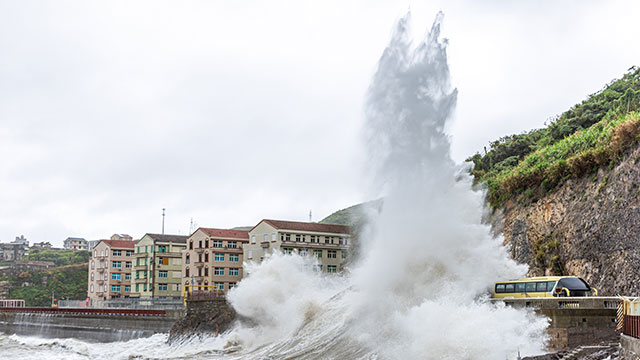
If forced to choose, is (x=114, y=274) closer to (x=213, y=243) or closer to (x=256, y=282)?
(x=213, y=243)

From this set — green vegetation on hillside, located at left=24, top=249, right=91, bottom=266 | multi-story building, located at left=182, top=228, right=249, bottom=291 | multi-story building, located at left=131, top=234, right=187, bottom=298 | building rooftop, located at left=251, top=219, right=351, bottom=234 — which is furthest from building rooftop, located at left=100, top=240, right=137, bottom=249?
green vegetation on hillside, located at left=24, top=249, right=91, bottom=266

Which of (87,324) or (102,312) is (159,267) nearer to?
(102,312)

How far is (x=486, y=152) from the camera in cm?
6372

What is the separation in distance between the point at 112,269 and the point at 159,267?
13301mm

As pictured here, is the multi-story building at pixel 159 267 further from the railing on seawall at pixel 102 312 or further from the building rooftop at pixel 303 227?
the building rooftop at pixel 303 227

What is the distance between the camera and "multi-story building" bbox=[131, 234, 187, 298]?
8288 centimetres

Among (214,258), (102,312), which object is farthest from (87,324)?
(214,258)

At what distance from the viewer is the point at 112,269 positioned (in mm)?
92312

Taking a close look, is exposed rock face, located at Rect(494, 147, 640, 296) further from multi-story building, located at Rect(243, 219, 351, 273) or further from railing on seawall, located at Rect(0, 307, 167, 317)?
railing on seawall, located at Rect(0, 307, 167, 317)

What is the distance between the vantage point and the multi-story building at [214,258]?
72812 millimetres

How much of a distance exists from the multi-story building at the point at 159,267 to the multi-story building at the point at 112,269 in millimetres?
7821

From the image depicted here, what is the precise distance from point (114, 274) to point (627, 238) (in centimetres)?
7836

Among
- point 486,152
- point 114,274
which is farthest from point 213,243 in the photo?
point 486,152

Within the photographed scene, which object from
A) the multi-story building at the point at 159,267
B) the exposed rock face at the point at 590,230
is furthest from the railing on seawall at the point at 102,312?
the exposed rock face at the point at 590,230
